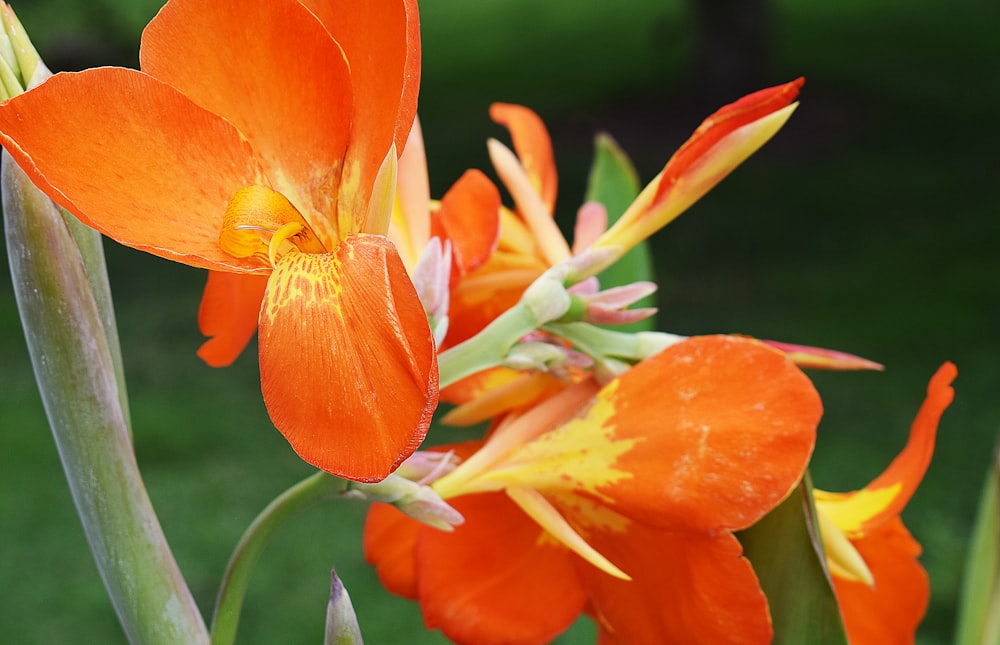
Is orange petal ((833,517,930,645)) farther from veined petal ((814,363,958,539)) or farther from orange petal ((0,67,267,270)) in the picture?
orange petal ((0,67,267,270))

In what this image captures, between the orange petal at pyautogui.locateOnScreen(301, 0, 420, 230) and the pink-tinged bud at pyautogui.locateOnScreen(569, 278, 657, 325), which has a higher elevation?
the orange petal at pyautogui.locateOnScreen(301, 0, 420, 230)

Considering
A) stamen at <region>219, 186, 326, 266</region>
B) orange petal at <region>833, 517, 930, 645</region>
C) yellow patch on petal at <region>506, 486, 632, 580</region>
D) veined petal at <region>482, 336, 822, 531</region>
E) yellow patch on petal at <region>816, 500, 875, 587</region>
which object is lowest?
orange petal at <region>833, 517, 930, 645</region>

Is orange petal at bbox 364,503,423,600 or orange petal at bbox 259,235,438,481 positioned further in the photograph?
orange petal at bbox 364,503,423,600

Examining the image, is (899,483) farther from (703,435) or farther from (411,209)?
(411,209)

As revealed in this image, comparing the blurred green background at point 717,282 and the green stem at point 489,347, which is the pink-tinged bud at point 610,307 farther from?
the blurred green background at point 717,282

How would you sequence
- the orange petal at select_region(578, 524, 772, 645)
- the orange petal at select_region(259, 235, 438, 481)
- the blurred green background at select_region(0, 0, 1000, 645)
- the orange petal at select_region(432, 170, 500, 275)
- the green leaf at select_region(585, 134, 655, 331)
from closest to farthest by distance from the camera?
1. the orange petal at select_region(259, 235, 438, 481)
2. the orange petal at select_region(578, 524, 772, 645)
3. the orange petal at select_region(432, 170, 500, 275)
4. the green leaf at select_region(585, 134, 655, 331)
5. the blurred green background at select_region(0, 0, 1000, 645)

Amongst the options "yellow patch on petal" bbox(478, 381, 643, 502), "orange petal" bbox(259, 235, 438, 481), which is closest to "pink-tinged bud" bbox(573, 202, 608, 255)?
"yellow patch on petal" bbox(478, 381, 643, 502)

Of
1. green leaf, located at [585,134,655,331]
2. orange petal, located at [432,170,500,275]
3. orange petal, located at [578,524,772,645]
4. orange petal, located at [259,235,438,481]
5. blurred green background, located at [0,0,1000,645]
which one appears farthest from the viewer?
blurred green background, located at [0,0,1000,645]
